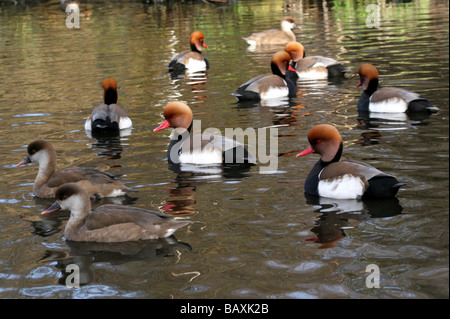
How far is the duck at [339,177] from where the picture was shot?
835 cm

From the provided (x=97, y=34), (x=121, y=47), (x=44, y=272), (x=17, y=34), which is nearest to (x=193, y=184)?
(x=44, y=272)

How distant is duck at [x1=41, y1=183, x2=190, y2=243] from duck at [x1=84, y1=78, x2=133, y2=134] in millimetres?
5130

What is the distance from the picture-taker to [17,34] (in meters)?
32.0

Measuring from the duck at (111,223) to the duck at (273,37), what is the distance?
17.8m

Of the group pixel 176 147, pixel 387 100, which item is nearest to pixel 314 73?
pixel 387 100

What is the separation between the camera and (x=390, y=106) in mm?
13203

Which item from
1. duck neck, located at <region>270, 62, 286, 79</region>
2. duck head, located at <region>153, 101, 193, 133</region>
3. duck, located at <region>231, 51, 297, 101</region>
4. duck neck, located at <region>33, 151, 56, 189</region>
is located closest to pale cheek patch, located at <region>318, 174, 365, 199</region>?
duck head, located at <region>153, 101, 193, 133</region>

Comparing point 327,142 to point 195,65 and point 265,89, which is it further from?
point 195,65

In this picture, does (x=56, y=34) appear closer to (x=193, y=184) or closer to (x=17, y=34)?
(x=17, y=34)

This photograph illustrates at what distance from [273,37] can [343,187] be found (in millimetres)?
17717

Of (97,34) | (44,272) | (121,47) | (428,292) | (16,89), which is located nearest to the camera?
(428,292)

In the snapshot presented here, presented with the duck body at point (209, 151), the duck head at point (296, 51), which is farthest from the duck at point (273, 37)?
the duck body at point (209, 151)

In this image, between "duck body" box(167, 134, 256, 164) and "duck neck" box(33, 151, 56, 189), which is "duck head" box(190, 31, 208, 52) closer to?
"duck body" box(167, 134, 256, 164)
